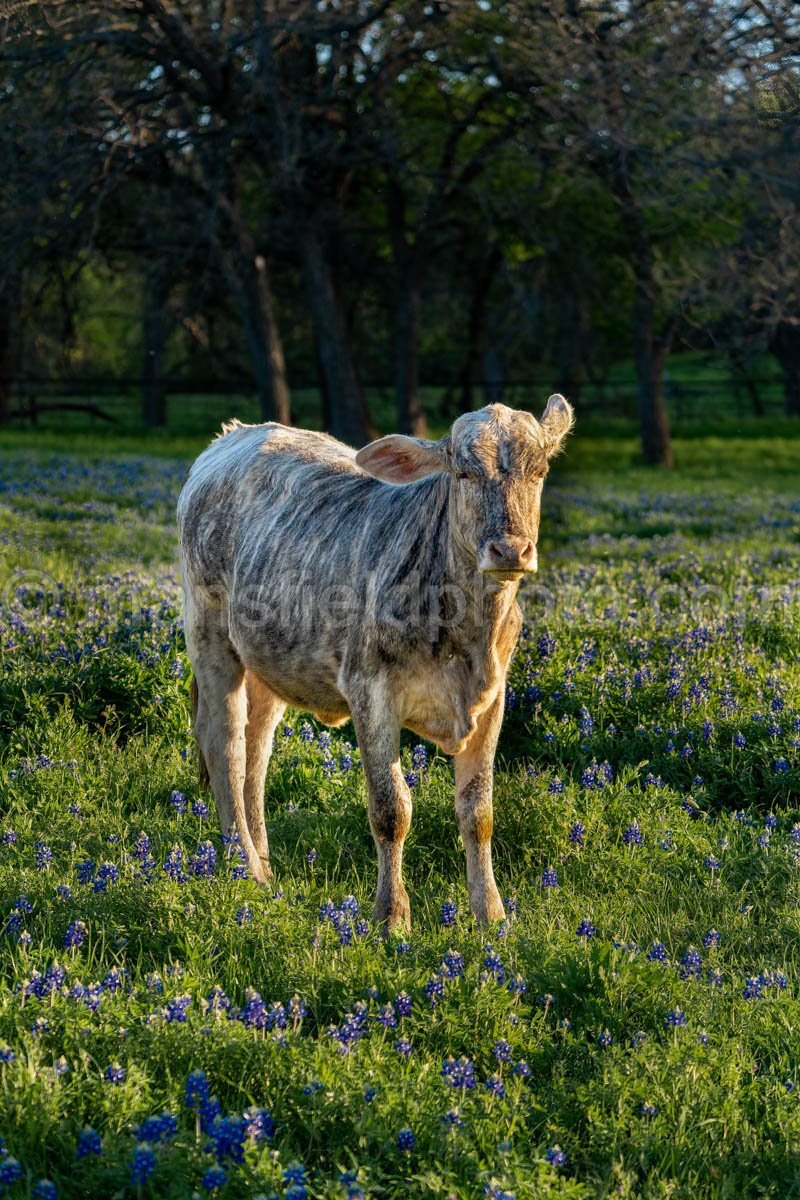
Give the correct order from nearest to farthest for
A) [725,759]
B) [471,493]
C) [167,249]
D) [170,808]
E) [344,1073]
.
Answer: [344,1073] → [471,493] → [170,808] → [725,759] → [167,249]

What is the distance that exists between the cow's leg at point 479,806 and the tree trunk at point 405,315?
2034 centimetres

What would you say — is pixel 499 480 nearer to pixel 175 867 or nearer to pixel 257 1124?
pixel 175 867

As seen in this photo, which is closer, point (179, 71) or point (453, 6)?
point (453, 6)

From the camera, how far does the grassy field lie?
11.3ft

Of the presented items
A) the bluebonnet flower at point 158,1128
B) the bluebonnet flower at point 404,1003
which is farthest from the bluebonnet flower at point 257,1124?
the bluebonnet flower at point 404,1003

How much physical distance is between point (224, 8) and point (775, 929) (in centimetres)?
1940

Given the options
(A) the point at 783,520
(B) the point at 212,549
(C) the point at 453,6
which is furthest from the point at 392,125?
(B) the point at 212,549

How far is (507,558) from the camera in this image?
425 centimetres

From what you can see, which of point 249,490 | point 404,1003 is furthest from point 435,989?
point 249,490

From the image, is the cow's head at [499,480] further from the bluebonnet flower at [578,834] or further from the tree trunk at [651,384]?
the tree trunk at [651,384]

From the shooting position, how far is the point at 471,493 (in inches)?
180

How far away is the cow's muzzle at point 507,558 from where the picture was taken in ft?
13.9

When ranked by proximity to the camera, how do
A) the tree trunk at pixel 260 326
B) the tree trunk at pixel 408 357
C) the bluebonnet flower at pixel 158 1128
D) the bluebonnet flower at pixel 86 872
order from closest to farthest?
the bluebonnet flower at pixel 158 1128, the bluebonnet flower at pixel 86 872, the tree trunk at pixel 260 326, the tree trunk at pixel 408 357

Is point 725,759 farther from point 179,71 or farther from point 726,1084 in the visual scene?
point 179,71
